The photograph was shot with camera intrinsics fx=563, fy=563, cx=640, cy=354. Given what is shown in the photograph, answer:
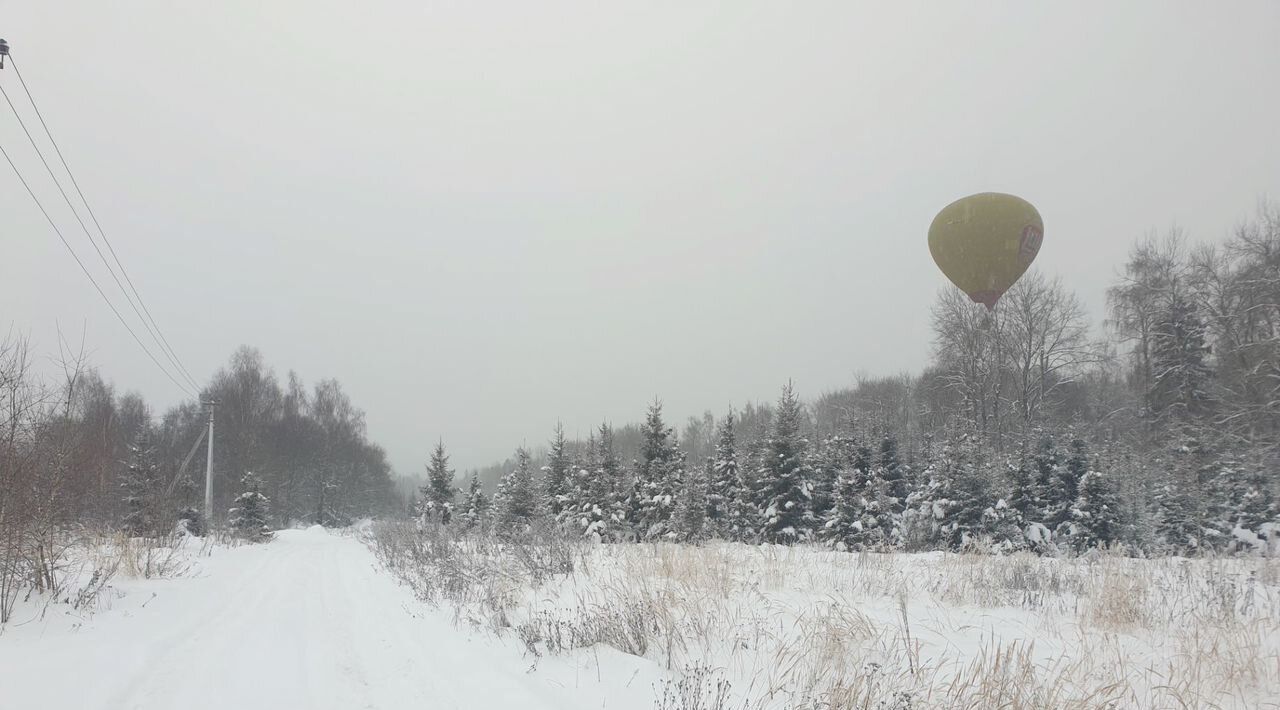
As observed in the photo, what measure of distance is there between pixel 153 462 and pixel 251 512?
6063 mm

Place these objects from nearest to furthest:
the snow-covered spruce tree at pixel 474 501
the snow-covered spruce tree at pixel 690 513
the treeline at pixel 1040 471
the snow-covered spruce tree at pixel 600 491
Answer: the treeline at pixel 1040 471, the snow-covered spruce tree at pixel 690 513, the snow-covered spruce tree at pixel 600 491, the snow-covered spruce tree at pixel 474 501

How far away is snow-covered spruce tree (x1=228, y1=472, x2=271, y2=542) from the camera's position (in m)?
27.6

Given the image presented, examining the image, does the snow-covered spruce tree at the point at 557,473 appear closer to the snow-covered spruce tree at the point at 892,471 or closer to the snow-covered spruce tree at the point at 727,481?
the snow-covered spruce tree at the point at 727,481

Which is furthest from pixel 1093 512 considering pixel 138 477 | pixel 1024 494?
pixel 138 477

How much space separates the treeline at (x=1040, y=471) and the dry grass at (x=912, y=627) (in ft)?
25.8

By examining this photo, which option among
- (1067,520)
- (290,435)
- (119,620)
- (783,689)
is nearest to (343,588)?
(119,620)

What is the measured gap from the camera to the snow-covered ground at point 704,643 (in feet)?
12.6

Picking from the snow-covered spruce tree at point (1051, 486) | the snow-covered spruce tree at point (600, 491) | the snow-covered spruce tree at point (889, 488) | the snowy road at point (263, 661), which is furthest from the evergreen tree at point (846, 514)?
the snowy road at point (263, 661)

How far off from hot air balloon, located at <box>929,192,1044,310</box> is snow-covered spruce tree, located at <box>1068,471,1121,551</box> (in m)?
14.5

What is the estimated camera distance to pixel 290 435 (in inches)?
2272

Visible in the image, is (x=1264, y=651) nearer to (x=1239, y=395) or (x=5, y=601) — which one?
(x=5, y=601)

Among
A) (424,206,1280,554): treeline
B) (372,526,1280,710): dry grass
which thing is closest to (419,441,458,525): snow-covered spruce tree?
(424,206,1280,554): treeline

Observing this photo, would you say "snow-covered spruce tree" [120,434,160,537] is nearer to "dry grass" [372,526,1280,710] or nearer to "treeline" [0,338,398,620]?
"treeline" [0,338,398,620]

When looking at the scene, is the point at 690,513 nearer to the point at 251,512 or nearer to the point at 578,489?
the point at 578,489
